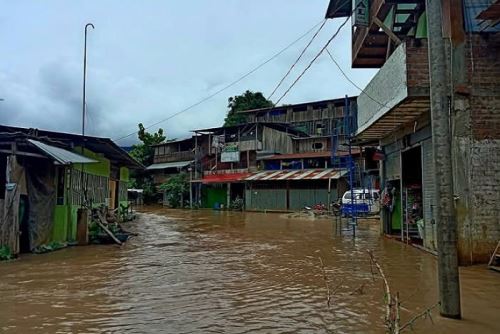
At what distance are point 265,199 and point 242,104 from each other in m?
18.9

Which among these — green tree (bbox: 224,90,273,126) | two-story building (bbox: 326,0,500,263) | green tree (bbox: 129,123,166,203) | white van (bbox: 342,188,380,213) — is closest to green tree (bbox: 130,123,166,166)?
green tree (bbox: 129,123,166,203)

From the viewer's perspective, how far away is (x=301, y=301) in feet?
21.2

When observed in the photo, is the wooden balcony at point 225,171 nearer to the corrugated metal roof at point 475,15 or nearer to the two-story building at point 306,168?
the two-story building at point 306,168

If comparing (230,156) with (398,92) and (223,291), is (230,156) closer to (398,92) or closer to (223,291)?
(398,92)

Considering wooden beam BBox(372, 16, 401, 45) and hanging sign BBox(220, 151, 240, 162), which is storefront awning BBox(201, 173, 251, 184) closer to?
hanging sign BBox(220, 151, 240, 162)

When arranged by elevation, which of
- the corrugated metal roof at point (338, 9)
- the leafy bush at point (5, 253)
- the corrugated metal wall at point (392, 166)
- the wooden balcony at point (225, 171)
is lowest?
the leafy bush at point (5, 253)

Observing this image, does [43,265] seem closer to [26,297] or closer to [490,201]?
[26,297]

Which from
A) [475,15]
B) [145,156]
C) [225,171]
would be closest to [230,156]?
[225,171]

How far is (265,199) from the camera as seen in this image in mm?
36031

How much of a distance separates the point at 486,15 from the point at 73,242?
12654 millimetres

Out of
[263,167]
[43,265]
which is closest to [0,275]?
[43,265]

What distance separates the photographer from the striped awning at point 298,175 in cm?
3155

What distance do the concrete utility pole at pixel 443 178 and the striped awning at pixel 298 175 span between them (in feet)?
83.1

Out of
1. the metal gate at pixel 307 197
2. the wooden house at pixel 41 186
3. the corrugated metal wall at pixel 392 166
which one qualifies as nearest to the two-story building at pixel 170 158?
the metal gate at pixel 307 197
